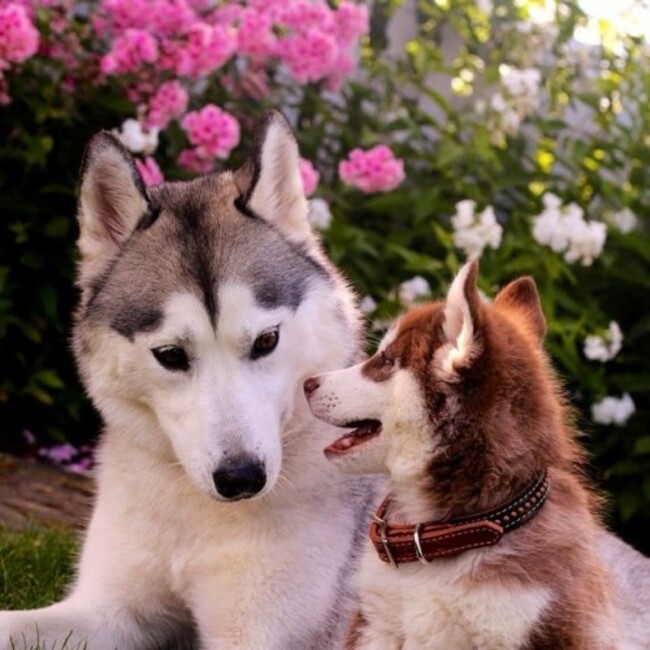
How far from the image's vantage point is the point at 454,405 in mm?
3041

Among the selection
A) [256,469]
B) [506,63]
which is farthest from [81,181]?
[506,63]

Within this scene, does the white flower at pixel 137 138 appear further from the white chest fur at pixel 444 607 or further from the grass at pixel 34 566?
the white chest fur at pixel 444 607

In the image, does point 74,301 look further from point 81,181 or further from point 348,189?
point 81,181

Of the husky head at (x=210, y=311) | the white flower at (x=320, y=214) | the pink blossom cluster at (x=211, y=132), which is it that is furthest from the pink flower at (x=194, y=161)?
the husky head at (x=210, y=311)

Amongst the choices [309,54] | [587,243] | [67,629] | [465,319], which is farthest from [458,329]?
[309,54]

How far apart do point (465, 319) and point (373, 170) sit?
3371mm

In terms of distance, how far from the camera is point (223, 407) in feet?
11.3

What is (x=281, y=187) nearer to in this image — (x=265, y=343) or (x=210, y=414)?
(x=265, y=343)

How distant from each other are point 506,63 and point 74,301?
3.14 m

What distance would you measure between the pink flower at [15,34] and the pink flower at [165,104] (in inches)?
25.5

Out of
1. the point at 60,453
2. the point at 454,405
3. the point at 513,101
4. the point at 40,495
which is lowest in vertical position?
the point at 60,453

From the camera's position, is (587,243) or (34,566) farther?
(587,243)

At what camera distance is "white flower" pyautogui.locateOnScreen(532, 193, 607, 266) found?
5926 millimetres

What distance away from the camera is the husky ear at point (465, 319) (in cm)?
298
